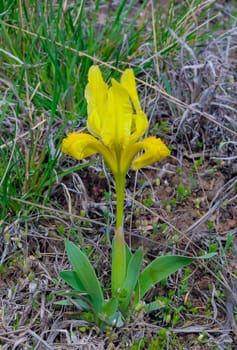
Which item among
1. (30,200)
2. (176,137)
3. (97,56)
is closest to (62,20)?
(97,56)

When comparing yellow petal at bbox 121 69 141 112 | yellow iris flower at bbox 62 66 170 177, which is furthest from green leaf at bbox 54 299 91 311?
yellow petal at bbox 121 69 141 112

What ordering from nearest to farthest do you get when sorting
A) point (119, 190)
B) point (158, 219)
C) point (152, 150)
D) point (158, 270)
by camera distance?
point (152, 150)
point (119, 190)
point (158, 270)
point (158, 219)

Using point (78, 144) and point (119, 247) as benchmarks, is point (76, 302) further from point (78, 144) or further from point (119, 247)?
point (78, 144)

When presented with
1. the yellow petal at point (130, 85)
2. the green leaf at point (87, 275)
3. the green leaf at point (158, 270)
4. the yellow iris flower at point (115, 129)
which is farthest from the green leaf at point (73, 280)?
the yellow petal at point (130, 85)

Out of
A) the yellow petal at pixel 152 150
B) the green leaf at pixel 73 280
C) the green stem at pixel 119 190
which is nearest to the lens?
the yellow petal at pixel 152 150

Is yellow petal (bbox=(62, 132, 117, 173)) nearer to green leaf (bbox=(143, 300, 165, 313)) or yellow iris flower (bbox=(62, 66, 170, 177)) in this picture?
yellow iris flower (bbox=(62, 66, 170, 177))

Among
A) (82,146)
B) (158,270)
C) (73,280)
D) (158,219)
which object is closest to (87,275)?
(73,280)

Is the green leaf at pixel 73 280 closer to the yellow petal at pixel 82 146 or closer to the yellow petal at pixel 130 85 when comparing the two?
the yellow petal at pixel 82 146
